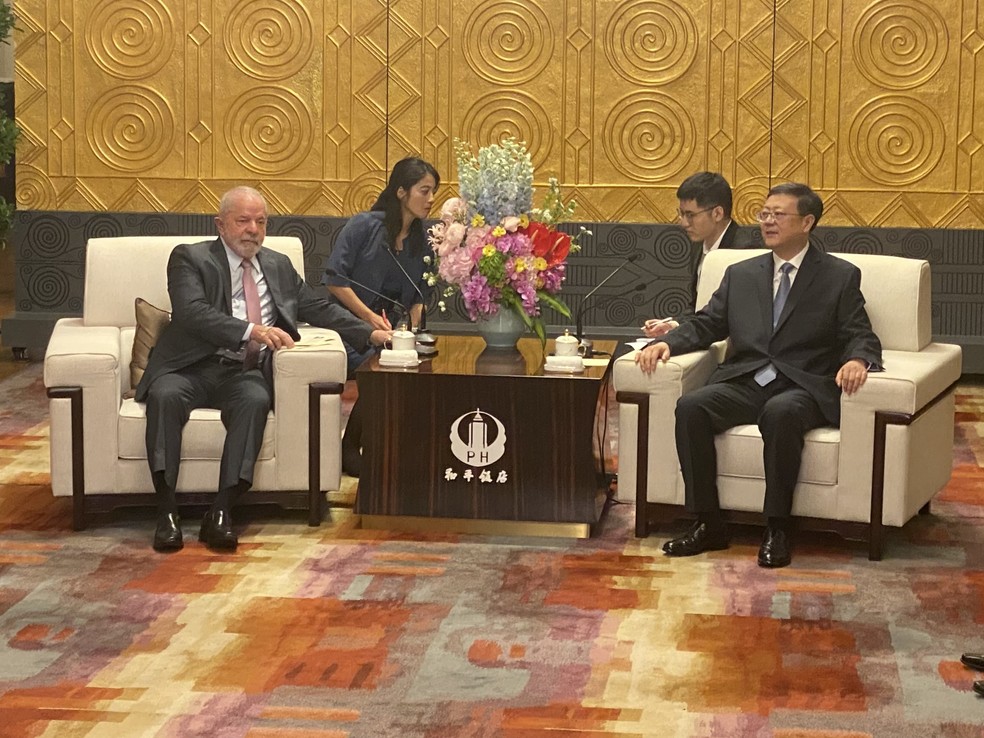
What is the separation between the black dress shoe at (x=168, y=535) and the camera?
16.6 ft

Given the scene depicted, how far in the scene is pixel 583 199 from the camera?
8.56 meters

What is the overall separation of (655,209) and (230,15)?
2549 millimetres


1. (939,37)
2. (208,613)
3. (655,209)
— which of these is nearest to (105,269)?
(208,613)

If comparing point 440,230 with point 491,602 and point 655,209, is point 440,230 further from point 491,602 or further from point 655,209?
point 655,209

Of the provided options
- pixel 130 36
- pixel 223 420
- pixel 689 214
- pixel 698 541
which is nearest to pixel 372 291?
pixel 223 420

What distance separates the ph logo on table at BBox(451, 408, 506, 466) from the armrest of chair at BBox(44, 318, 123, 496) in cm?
115

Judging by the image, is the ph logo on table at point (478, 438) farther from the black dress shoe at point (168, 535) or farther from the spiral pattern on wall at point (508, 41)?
the spiral pattern on wall at point (508, 41)

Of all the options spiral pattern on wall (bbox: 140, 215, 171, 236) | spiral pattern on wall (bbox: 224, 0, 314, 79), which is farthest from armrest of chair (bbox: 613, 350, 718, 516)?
spiral pattern on wall (bbox: 140, 215, 171, 236)

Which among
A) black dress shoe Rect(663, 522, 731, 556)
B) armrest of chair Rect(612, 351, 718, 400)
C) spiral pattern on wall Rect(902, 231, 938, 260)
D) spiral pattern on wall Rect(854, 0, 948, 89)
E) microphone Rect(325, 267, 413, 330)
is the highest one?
spiral pattern on wall Rect(854, 0, 948, 89)

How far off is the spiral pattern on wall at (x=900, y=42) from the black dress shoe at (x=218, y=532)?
471cm

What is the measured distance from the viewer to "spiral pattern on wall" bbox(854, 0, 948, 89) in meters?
8.22

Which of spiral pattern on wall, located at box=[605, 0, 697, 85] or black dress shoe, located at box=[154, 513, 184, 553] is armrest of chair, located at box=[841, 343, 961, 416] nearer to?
black dress shoe, located at box=[154, 513, 184, 553]

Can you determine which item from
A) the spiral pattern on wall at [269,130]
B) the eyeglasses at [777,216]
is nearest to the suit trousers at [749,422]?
the eyeglasses at [777,216]

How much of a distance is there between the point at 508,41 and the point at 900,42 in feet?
6.78
